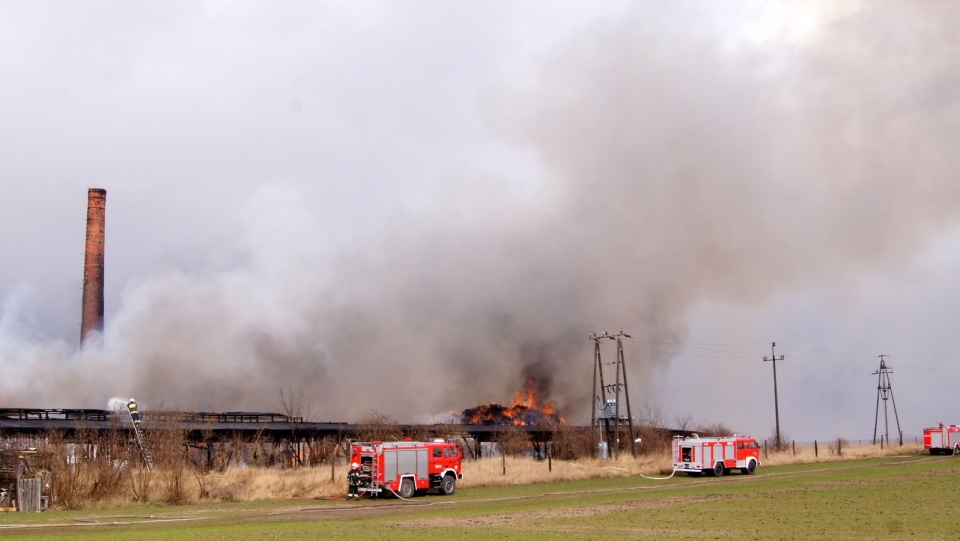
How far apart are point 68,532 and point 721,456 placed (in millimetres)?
39126

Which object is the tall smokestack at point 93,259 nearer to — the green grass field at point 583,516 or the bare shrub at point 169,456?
the bare shrub at point 169,456

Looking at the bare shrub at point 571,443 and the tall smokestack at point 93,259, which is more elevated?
the tall smokestack at point 93,259

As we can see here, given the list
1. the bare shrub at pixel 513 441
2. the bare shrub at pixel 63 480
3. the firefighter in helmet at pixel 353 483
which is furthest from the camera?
the bare shrub at pixel 513 441

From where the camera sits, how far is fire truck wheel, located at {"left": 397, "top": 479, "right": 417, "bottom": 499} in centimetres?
4112

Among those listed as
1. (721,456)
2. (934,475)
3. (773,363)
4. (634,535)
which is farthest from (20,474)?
(773,363)

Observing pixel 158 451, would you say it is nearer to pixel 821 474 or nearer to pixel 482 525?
pixel 482 525

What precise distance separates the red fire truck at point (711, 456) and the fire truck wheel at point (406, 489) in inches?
797

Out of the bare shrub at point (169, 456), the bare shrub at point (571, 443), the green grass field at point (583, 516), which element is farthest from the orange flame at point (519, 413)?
the green grass field at point (583, 516)

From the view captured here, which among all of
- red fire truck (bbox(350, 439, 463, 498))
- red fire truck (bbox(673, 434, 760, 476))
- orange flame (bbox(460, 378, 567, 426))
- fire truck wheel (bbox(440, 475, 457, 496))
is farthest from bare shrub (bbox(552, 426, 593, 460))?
red fire truck (bbox(350, 439, 463, 498))

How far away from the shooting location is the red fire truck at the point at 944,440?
71.8 meters

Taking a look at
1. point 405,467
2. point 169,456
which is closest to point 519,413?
point 405,467

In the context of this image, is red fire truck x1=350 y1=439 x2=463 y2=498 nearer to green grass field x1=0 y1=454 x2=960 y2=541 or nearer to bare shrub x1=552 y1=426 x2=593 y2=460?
green grass field x1=0 y1=454 x2=960 y2=541

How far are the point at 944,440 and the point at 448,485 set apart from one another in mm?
48424

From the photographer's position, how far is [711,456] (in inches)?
2149
